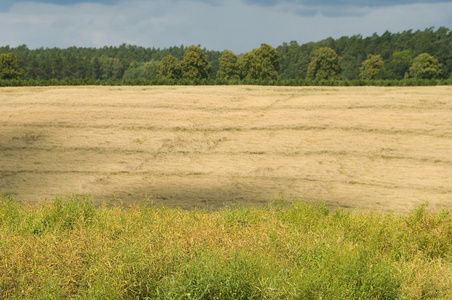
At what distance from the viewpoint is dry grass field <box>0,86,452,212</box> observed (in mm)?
8719

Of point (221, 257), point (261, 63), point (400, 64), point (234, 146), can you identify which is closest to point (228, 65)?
point (261, 63)

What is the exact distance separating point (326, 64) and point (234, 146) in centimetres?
4517

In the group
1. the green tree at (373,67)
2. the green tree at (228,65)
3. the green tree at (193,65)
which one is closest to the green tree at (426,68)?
the green tree at (373,67)

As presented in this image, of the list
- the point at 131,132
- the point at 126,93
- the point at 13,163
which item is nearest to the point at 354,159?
the point at 131,132

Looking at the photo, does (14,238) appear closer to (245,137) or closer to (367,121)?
(245,137)

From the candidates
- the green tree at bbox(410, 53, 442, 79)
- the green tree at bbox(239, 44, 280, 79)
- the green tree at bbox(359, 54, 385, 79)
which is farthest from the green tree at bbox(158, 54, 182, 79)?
the green tree at bbox(410, 53, 442, 79)

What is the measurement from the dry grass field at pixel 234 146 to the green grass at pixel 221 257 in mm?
2184

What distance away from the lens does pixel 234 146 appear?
1134 centimetres

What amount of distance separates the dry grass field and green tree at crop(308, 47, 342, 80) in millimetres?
37877

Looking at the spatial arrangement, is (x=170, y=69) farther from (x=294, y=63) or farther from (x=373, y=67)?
(x=294, y=63)

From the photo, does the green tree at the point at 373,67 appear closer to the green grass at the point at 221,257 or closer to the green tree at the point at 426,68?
the green tree at the point at 426,68

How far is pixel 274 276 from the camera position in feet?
12.9

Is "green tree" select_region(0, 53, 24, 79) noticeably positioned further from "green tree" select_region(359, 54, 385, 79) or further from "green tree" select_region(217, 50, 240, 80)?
"green tree" select_region(359, 54, 385, 79)

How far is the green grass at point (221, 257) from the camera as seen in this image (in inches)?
150
